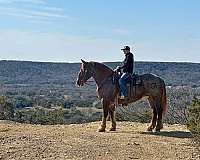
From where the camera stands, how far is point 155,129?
15352mm

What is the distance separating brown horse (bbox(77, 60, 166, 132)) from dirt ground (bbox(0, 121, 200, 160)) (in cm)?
77

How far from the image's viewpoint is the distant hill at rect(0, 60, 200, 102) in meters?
60.3

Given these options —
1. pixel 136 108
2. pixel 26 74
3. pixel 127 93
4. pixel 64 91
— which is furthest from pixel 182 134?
pixel 64 91

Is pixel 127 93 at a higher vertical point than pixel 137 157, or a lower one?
higher

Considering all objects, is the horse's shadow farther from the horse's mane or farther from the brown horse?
the horse's mane

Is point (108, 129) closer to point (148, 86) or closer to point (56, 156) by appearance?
point (148, 86)

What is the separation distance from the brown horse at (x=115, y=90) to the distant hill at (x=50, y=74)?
39702 mm

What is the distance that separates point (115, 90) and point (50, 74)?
5806 centimetres

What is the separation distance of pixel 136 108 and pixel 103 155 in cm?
1644

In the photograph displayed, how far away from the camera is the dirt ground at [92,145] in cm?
1139

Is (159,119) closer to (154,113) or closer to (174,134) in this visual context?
(154,113)

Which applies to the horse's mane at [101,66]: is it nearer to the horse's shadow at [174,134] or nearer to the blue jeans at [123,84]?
the blue jeans at [123,84]

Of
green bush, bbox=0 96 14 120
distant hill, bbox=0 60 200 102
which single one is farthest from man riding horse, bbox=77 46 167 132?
distant hill, bbox=0 60 200 102

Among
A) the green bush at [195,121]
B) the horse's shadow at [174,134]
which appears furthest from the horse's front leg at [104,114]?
the green bush at [195,121]
